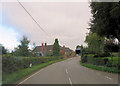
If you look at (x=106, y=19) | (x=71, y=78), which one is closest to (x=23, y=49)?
(x=71, y=78)

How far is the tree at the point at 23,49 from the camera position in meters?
48.0

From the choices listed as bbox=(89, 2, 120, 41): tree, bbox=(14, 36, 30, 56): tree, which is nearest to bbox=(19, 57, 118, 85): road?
bbox=(89, 2, 120, 41): tree

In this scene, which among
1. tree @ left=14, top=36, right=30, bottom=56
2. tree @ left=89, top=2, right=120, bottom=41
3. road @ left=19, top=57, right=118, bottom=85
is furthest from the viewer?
tree @ left=14, top=36, right=30, bottom=56

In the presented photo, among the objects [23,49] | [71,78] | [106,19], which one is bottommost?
[71,78]

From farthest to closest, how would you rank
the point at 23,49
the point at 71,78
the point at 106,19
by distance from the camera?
the point at 23,49 < the point at 106,19 < the point at 71,78

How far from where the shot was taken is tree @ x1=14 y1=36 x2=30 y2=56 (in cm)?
4800

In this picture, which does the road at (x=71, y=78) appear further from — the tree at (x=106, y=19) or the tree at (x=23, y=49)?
the tree at (x=23, y=49)

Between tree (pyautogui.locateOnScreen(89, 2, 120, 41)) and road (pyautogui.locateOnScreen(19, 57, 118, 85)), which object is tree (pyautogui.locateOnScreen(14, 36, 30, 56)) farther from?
tree (pyautogui.locateOnScreen(89, 2, 120, 41))

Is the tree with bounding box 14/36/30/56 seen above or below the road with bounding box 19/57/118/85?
above

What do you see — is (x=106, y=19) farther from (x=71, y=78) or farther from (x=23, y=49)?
(x=23, y=49)

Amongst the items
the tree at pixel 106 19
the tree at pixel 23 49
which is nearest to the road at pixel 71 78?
the tree at pixel 106 19

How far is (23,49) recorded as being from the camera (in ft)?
159

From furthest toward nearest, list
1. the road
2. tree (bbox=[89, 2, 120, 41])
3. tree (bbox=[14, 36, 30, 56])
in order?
1. tree (bbox=[14, 36, 30, 56])
2. tree (bbox=[89, 2, 120, 41])
3. the road

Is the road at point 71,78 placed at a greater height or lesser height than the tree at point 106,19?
lesser
